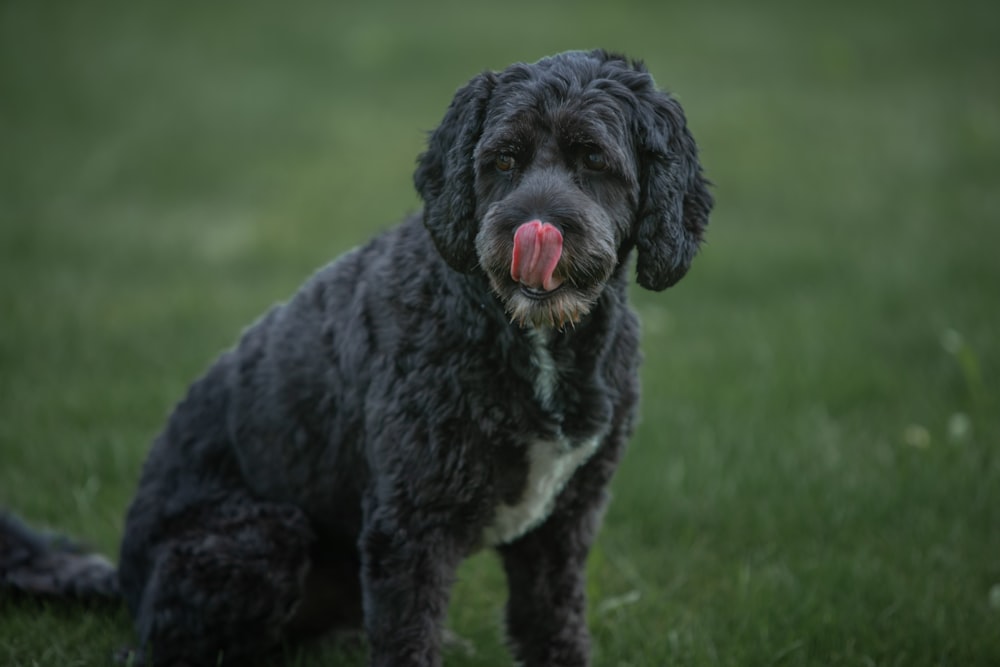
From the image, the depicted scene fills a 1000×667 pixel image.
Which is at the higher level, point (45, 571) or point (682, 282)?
point (682, 282)

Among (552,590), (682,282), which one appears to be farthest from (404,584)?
(682,282)

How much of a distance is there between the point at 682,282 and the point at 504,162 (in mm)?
5107

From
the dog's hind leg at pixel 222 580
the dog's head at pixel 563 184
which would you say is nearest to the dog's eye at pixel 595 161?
the dog's head at pixel 563 184

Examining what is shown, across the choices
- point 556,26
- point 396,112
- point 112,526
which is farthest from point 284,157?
point 112,526

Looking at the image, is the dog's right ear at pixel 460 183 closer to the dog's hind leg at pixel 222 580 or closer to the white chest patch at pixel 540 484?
the white chest patch at pixel 540 484

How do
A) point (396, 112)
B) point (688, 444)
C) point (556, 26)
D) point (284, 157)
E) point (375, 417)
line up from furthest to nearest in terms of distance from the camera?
1. point (556, 26)
2. point (396, 112)
3. point (284, 157)
4. point (688, 444)
5. point (375, 417)

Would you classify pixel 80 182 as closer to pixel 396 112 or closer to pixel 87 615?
pixel 396 112

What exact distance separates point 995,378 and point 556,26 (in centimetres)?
950

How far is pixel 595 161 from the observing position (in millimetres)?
3170

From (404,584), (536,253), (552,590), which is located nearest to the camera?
(536,253)

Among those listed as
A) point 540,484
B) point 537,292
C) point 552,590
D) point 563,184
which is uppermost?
point 563,184

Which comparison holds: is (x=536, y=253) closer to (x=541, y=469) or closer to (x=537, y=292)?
(x=537, y=292)

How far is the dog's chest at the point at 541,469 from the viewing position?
335cm

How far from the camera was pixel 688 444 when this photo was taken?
569 centimetres
